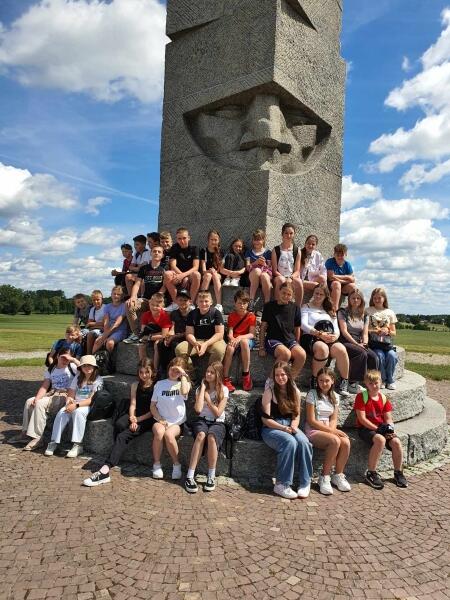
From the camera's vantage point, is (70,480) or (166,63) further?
(166,63)

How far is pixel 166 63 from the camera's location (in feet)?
30.8

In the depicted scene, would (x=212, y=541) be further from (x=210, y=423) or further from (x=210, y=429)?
(x=210, y=423)

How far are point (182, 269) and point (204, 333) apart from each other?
1825 millimetres

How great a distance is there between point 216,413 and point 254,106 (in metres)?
6.08

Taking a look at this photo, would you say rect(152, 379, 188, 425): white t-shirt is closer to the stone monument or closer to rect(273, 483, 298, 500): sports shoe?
rect(273, 483, 298, 500): sports shoe

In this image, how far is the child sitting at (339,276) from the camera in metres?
7.07

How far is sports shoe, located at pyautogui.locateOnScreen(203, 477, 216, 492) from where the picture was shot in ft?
14.9

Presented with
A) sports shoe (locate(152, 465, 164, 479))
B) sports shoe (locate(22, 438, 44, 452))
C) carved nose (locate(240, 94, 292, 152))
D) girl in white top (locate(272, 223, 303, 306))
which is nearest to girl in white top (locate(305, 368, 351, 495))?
sports shoe (locate(152, 465, 164, 479))

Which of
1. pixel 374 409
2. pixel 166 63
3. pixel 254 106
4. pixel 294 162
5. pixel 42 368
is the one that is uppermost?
pixel 166 63

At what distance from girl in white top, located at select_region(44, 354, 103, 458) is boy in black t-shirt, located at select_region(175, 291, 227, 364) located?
1213 millimetres

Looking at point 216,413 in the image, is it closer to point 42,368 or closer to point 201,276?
point 201,276

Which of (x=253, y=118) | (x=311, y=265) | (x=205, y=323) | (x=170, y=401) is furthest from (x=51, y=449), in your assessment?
(x=253, y=118)

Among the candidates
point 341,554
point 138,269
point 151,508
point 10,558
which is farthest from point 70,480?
point 138,269

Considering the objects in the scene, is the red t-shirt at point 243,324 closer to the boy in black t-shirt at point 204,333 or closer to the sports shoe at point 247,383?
the boy in black t-shirt at point 204,333
